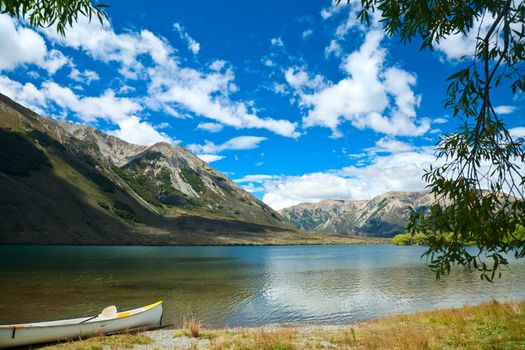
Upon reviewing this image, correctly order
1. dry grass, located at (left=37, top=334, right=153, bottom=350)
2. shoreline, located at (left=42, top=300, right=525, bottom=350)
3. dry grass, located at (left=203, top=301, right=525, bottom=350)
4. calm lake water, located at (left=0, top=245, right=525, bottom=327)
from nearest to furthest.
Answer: dry grass, located at (left=203, top=301, right=525, bottom=350), shoreline, located at (left=42, top=300, right=525, bottom=350), dry grass, located at (left=37, top=334, right=153, bottom=350), calm lake water, located at (left=0, top=245, right=525, bottom=327)

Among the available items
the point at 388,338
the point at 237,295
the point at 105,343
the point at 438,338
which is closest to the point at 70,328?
the point at 105,343

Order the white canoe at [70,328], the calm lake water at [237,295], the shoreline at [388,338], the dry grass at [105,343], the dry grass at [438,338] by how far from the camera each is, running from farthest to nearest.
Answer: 1. the calm lake water at [237,295]
2. the white canoe at [70,328]
3. the dry grass at [105,343]
4. the shoreline at [388,338]
5. the dry grass at [438,338]

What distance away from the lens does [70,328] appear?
2219 centimetres

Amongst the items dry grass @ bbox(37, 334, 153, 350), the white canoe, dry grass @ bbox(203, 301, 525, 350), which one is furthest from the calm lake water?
dry grass @ bbox(203, 301, 525, 350)

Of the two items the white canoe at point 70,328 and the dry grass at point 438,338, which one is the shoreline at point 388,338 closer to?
the dry grass at point 438,338

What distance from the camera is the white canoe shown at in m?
20.4

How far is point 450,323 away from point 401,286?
116ft

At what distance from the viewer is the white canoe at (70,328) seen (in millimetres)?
20375

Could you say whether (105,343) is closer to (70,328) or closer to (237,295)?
(70,328)

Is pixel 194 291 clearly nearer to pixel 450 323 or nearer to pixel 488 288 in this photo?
pixel 450 323

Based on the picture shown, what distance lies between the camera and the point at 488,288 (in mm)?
50781

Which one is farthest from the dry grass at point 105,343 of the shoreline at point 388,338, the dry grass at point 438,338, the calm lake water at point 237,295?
the calm lake water at point 237,295

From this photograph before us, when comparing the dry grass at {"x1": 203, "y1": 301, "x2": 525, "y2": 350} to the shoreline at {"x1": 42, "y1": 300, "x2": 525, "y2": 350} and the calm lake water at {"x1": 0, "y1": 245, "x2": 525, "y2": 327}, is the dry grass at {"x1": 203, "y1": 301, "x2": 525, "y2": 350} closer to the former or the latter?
the shoreline at {"x1": 42, "y1": 300, "x2": 525, "y2": 350}

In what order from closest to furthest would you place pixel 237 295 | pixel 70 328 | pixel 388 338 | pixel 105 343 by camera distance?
pixel 388 338, pixel 105 343, pixel 70 328, pixel 237 295
